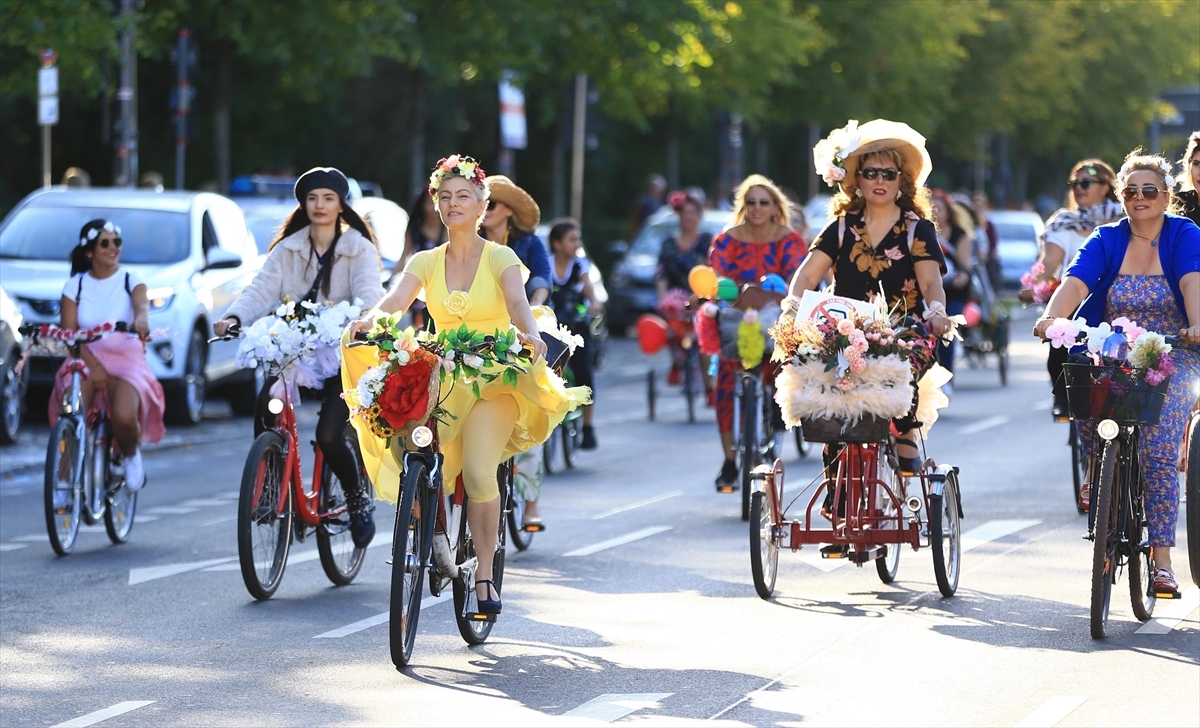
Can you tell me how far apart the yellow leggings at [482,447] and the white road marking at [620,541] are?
3.01 metres

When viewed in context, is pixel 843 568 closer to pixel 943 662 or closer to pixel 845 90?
pixel 943 662

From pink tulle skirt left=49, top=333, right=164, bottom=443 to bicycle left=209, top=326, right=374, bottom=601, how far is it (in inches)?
75.5

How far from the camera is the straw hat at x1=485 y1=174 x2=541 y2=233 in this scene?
1102 cm

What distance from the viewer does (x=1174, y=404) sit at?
8.78 meters

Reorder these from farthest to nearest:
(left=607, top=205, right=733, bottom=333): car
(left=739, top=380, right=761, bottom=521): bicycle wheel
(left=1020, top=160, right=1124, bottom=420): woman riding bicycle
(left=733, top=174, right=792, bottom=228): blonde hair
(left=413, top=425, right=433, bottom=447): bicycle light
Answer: (left=607, top=205, right=733, bottom=333): car
(left=1020, top=160, right=1124, bottom=420): woman riding bicycle
(left=733, top=174, right=792, bottom=228): blonde hair
(left=739, top=380, right=761, bottom=521): bicycle wheel
(left=413, top=425, right=433, bottom=447): bicycle light

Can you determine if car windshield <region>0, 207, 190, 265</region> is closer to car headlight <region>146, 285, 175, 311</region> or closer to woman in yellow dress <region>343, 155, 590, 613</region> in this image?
car headlight <region>146, 285, 175, 311</region>

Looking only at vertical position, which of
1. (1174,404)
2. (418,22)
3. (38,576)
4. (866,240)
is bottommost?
(38,576)

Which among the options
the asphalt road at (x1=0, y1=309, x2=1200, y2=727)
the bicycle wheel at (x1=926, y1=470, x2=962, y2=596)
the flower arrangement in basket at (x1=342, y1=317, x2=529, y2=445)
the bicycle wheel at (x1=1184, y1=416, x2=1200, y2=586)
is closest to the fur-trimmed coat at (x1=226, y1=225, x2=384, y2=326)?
the asphalt road at (x1=0, y1=309, x2=1200, y2=727)

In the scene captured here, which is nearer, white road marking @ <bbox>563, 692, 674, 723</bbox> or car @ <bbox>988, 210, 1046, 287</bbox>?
white road marking @ <bbox>563, 692, 674, 723</bbox>

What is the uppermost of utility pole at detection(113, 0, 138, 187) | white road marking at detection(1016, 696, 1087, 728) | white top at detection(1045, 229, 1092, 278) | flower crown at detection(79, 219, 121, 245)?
utility pole at detection(113, 0, 138, 187)

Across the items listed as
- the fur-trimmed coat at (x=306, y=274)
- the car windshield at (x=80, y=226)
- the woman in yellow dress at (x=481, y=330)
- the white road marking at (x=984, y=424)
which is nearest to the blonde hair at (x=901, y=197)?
the woman in yellow dress at (x=481, y=330)

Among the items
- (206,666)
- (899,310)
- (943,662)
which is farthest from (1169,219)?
(206,666)

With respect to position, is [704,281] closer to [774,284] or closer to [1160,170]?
[774,284]

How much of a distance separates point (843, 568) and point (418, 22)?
16.5 metres
